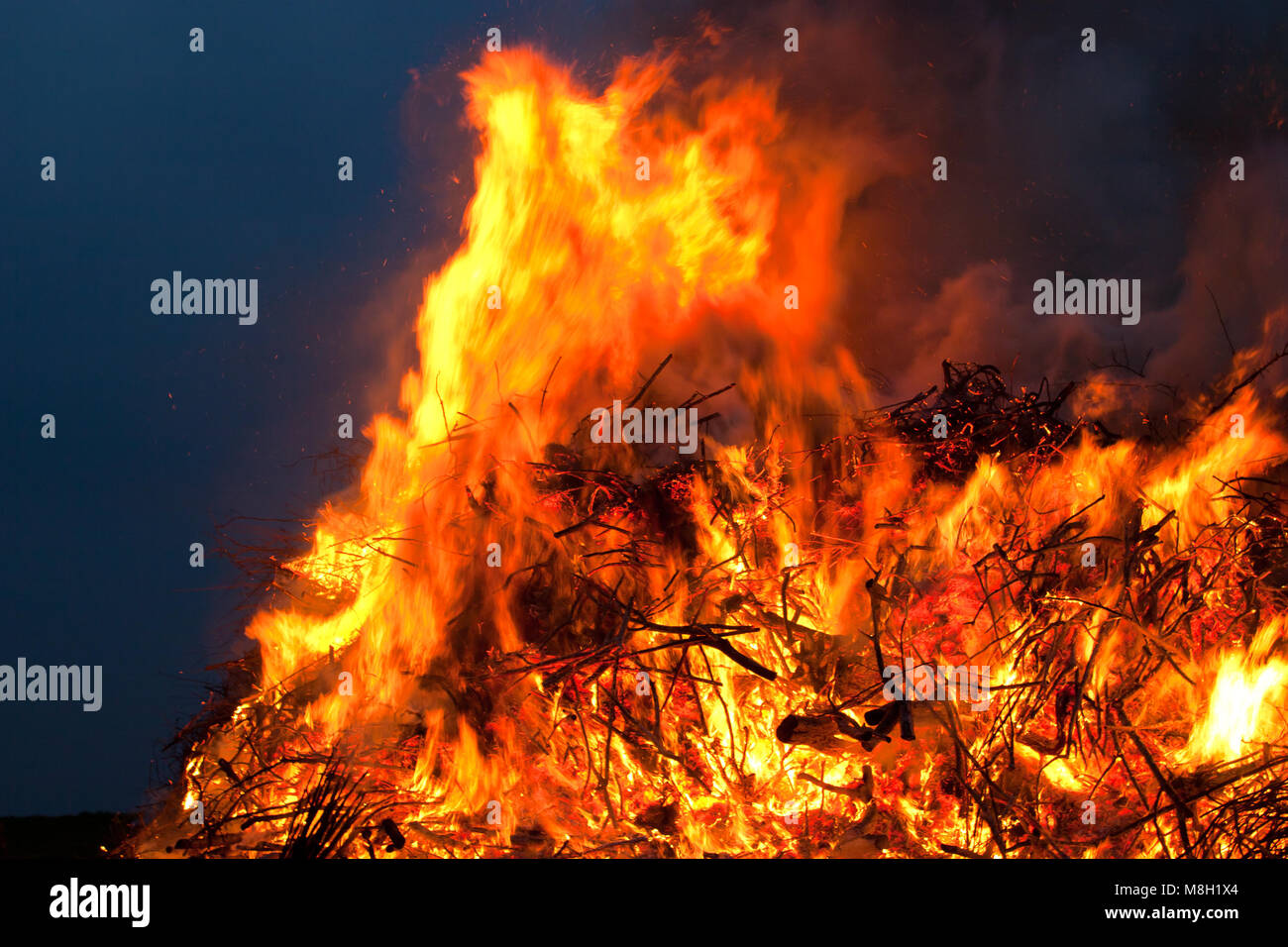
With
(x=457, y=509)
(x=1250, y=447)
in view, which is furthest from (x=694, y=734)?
(x=1250, y=447)

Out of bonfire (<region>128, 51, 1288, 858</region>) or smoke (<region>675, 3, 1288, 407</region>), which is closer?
bonfire (<region>128, 51, 1288, 858</region>)

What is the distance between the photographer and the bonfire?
9.07 ft

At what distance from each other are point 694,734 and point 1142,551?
73.3 inches

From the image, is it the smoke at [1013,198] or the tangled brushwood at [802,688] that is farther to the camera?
the smoke at [1013,198]

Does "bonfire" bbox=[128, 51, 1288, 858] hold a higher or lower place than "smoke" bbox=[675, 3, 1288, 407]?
lower

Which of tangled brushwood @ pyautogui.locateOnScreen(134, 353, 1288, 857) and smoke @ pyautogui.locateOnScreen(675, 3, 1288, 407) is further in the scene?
smoke @ pyautogui.locateOnScreen(675, 3, 1288, 407)

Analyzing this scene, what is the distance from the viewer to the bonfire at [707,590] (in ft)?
9.07

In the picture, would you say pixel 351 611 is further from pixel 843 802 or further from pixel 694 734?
pixel 843 802

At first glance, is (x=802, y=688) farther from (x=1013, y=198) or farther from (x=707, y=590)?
(x=1013, y=198)

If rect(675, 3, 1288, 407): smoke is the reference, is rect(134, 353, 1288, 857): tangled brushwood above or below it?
below

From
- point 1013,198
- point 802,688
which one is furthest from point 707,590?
point 1013,198

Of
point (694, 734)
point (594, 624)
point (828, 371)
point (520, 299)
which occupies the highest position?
point (520, 299)
